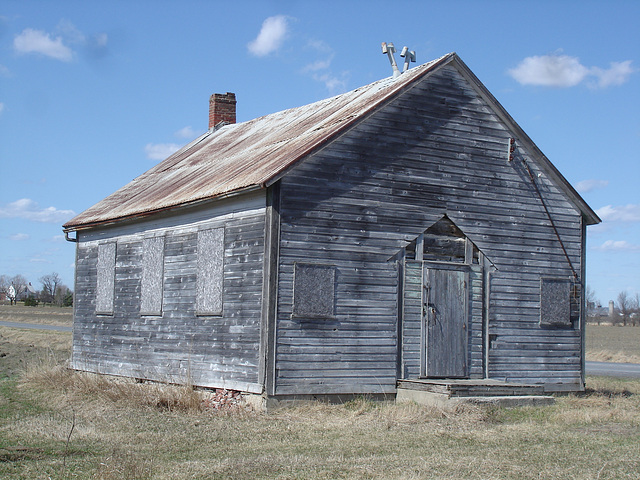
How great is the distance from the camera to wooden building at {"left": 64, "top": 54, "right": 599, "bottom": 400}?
1284 cm

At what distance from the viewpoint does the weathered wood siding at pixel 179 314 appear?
1312 cm

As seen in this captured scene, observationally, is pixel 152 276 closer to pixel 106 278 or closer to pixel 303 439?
pixel 106 278

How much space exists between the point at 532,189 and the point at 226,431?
769 cm

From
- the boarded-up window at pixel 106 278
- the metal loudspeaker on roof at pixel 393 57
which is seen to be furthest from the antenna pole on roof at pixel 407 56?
the boarded-up window at pixel 106 278

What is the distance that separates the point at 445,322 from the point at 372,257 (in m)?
1.87

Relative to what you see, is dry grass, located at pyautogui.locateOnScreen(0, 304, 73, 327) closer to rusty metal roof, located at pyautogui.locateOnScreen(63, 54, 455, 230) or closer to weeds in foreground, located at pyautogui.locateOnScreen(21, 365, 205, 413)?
rusty metal roof, located at pyautogui.locateOnScreen(63, 54, 455, 230)

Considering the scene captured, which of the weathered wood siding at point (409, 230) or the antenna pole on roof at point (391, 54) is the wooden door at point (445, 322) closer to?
the weathered wood siding at point (409, 230)

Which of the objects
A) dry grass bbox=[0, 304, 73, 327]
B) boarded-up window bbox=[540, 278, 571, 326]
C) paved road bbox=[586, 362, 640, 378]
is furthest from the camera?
dry grass bbox=[0, 304, 73, 327]

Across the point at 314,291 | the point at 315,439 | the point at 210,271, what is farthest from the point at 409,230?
the point at 315,439

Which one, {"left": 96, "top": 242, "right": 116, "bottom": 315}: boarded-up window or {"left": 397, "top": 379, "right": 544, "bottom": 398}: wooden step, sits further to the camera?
{"left": 96, "top": 242, "right": 116, "bottom": 315}: boarded-up window

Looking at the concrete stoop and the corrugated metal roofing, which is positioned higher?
the corrugated metal roofing

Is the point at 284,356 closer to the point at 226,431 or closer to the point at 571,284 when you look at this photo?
the point at 226,431

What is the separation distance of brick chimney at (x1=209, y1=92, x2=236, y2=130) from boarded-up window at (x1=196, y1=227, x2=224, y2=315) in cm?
970

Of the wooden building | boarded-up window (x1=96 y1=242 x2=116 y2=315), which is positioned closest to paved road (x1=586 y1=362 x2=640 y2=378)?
the wooden building
